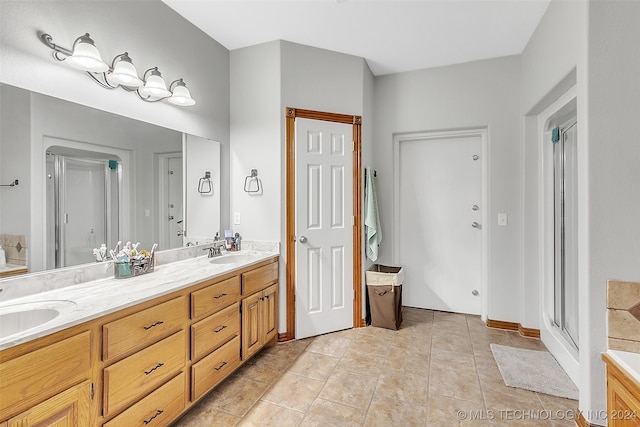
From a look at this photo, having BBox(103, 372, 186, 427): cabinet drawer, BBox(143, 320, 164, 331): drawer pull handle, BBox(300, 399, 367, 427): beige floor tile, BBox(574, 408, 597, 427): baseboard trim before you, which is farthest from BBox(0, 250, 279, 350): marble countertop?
BBox(574, 408, 597, 427): baseboard trim

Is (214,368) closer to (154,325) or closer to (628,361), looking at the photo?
(154,325)

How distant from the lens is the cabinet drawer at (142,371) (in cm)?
127

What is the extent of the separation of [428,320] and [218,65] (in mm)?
3253

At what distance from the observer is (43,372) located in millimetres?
1029

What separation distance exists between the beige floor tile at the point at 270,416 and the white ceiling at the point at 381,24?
8.97ft

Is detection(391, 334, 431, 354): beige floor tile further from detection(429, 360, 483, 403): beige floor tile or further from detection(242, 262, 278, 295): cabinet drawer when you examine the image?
detection(242, 262, 278, 295): cabinet drawer

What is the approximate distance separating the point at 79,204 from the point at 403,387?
232 cm

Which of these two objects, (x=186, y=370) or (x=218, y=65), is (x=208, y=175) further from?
(x=186, y=370)

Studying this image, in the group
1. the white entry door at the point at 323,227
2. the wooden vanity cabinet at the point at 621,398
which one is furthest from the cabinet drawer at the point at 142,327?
the wooden vanity cabinet at the point at 621,398

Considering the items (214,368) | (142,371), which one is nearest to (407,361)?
(214,368)

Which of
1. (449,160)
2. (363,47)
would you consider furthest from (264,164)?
(449,160)

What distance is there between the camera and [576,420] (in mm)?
1636

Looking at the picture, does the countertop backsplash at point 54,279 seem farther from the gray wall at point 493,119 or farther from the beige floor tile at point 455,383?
the gray wall at point 493,119

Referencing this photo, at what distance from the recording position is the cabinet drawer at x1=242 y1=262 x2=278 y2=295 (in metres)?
2.17
